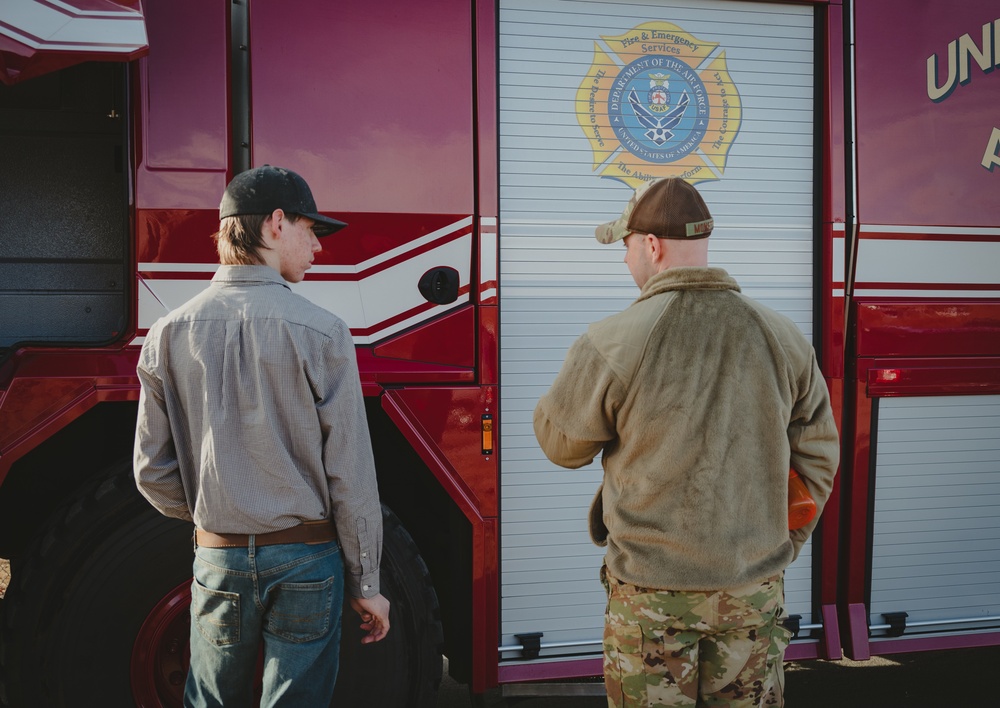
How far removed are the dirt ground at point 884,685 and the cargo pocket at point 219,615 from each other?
79.1 inches

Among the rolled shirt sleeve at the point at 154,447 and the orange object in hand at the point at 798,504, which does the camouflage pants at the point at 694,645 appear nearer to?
the orange object in hand at the point at 798,504

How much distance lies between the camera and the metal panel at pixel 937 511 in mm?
3252

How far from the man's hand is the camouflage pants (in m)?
0.55

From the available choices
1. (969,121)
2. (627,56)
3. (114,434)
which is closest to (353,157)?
(627,56)

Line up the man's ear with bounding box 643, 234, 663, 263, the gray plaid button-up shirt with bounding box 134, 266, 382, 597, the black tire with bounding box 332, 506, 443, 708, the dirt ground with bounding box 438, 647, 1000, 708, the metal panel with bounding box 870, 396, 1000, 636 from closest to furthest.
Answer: the gray plaid button-up shirt with bounding box 134, 266, 382, 597, the man's ear with bounding box 643, 234, 663, 263, the black tire with bounding box 332, 506, 443, 708, the metal panel with bounding box 870, 396, 1000, 636, the dirt ground with bounding box 438, 647, 1000, 708

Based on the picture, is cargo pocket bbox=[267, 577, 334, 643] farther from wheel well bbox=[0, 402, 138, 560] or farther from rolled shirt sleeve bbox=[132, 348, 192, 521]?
wheel well bbox=[0, 402, 138, 560]

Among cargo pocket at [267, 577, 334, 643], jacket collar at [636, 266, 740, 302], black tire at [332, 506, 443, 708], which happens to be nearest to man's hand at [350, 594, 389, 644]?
cargo pocket at [267, 577, 334, 643]

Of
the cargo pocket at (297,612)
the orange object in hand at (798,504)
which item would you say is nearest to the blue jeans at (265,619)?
the cargo pocket at (297,612)

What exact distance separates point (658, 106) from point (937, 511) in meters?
1.92

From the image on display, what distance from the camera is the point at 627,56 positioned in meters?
3.06

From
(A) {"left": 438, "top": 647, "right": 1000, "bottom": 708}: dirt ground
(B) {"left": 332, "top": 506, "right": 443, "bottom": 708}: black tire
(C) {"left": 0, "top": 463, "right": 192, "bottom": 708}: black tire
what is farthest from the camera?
(A) {"left": 438, "top": 647, "right": 1000, "bottom": 708}: dirt ground

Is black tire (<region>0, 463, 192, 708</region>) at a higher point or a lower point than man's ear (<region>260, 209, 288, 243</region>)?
lower

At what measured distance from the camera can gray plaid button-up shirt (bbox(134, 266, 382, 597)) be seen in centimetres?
185

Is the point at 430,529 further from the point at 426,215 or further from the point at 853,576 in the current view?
the point at 853,576
